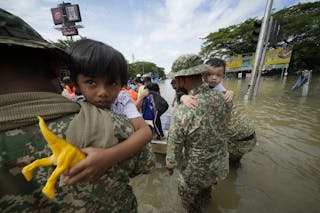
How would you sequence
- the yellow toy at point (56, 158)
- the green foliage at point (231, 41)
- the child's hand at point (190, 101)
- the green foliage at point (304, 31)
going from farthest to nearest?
1. the green foliage at point (231, 41)
2. the green foliage at point (304, 31)
3. the child's hand at point (190, 101)
4. the yellow toy at point (56, 158)

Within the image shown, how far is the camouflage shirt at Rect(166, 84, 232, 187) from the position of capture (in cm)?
152

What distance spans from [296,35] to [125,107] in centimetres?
3104

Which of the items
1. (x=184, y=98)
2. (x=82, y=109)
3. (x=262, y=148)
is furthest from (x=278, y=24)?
(x=82, y=109)

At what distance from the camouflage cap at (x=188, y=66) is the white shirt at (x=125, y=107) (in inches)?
30.6

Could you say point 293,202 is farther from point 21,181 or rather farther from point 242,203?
point 21,181

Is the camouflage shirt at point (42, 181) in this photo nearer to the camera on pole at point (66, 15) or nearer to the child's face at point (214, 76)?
the child's face at point (214, 76)

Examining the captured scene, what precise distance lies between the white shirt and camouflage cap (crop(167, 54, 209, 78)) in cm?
78

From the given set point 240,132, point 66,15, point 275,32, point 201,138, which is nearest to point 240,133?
point 240,132

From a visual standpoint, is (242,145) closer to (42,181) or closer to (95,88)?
(95,88)

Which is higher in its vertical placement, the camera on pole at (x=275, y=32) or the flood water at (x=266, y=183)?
the camera on pole at (x=275, y=32)

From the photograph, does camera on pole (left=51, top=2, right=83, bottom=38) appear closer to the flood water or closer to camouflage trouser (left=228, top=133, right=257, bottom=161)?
the flood water

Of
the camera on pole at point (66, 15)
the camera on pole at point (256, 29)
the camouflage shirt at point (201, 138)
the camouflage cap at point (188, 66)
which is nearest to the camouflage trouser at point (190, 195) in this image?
the camouflage shirt at point (201, 138)

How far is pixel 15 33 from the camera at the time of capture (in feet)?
1.90

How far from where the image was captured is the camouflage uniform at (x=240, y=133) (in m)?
2.51
